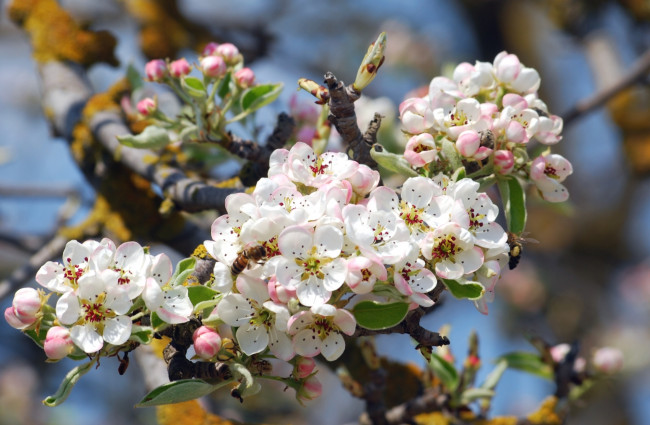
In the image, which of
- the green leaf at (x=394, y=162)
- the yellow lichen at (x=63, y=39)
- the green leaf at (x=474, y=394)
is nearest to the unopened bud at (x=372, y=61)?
the green leaf at (x=394, y=162)

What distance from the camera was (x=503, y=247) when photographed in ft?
4.47

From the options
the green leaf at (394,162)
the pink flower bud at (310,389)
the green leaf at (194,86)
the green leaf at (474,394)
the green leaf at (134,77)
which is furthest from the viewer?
the green leaf at (134,77)

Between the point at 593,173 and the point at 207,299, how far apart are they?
5.93 m

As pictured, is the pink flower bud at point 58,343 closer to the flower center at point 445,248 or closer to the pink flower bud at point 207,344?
the pink flower bud at point 207,344

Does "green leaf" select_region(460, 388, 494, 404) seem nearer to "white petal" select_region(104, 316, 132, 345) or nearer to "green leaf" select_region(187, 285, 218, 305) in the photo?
"green leaf" select_region(187, 285, 218, 305)

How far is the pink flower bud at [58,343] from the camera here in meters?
1.22

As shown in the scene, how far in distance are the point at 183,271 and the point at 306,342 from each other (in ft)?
0.95

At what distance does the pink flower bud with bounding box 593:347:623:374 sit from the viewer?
227 centimetres

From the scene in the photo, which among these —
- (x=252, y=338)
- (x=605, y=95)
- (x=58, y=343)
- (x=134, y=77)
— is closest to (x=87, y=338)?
(x=58, y=343)

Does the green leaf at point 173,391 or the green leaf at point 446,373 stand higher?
the green leaf at point 173,391

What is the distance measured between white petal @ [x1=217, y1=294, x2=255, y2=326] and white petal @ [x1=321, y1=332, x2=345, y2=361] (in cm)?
15

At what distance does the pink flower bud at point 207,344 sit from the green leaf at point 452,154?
637 millimetres

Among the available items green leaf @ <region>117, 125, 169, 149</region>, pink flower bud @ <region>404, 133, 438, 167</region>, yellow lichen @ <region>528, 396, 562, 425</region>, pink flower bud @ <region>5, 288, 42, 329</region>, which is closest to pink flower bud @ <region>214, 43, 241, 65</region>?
green leaf @ <region>117, 125, 169, 149</region>

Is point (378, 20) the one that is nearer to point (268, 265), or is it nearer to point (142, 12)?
point (142, 12)
